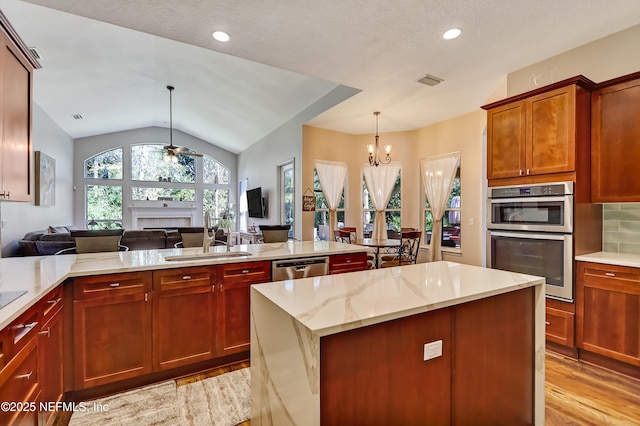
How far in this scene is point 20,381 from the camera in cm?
136

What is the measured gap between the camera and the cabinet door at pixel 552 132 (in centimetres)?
267

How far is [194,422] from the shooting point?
1913mm

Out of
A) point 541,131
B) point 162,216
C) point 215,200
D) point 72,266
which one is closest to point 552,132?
point 541,131

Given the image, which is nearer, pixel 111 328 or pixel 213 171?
pixel 111 328

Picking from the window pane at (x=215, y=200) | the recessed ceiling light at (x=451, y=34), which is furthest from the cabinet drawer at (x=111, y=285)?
the window pane at (x=215, y=200)

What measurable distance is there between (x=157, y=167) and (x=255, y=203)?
12.7 feet

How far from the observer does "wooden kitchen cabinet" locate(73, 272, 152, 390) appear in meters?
2.04

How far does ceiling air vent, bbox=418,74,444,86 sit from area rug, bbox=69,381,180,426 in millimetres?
4111

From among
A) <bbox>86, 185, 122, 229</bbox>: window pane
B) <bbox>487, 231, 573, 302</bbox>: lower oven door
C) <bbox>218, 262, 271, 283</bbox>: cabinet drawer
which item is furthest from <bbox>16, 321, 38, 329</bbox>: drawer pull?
<bbox>86, 185, 122, 229</bbox>: window pane

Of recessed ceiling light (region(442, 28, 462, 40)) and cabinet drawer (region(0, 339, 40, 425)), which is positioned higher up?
recessed ceiling light (region(442, 28, 462, 40))

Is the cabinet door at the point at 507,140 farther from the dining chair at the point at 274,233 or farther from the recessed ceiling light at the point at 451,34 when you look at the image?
the dining chair at the point at 274,233

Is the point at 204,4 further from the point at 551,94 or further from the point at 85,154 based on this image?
the point at 85,154

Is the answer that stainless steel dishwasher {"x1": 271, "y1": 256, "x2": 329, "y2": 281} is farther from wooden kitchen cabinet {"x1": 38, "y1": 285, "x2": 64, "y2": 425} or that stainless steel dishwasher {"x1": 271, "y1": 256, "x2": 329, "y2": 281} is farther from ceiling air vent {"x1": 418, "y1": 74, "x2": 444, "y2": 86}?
ceiling air vent {"x1": 418, "y1": 74, "x2": 444, "y2": 86}

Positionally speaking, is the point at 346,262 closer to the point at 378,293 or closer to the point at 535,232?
the point at 378,293
